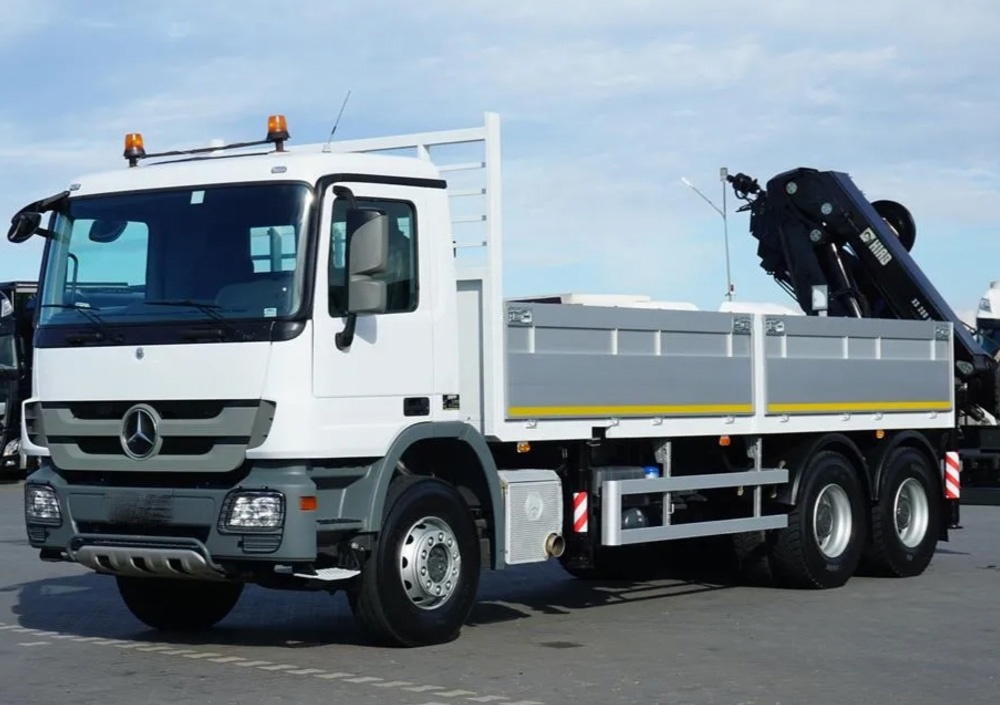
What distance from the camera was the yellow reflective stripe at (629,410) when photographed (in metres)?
11.3

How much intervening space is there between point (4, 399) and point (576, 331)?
71.3 feet

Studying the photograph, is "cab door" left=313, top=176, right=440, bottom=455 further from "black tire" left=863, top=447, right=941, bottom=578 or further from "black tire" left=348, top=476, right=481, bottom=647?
"black tire" left=863, top=447, right=941, bottom=578

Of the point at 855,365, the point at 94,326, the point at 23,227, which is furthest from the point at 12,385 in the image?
the point at 94,326

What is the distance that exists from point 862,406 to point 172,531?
657 centimetres

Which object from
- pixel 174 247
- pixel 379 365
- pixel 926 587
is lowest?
pixel 926 587

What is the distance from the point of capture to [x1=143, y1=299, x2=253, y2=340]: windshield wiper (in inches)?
391

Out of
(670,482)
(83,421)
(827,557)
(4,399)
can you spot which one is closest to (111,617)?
(83,421)

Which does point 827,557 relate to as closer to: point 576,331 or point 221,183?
point 576,331

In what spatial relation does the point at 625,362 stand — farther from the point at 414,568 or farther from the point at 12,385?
the point at 12,385

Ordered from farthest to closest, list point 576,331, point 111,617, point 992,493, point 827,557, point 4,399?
1. point 4,399
2. point 992,493
3. point 827,557
4. point 111,617
5. point 576,331

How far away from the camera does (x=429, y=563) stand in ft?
34.6

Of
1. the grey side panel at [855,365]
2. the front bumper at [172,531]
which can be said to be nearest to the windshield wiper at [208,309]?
the front bumper at [172,531]

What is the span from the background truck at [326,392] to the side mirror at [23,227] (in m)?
0.01

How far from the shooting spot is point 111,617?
1235cm
